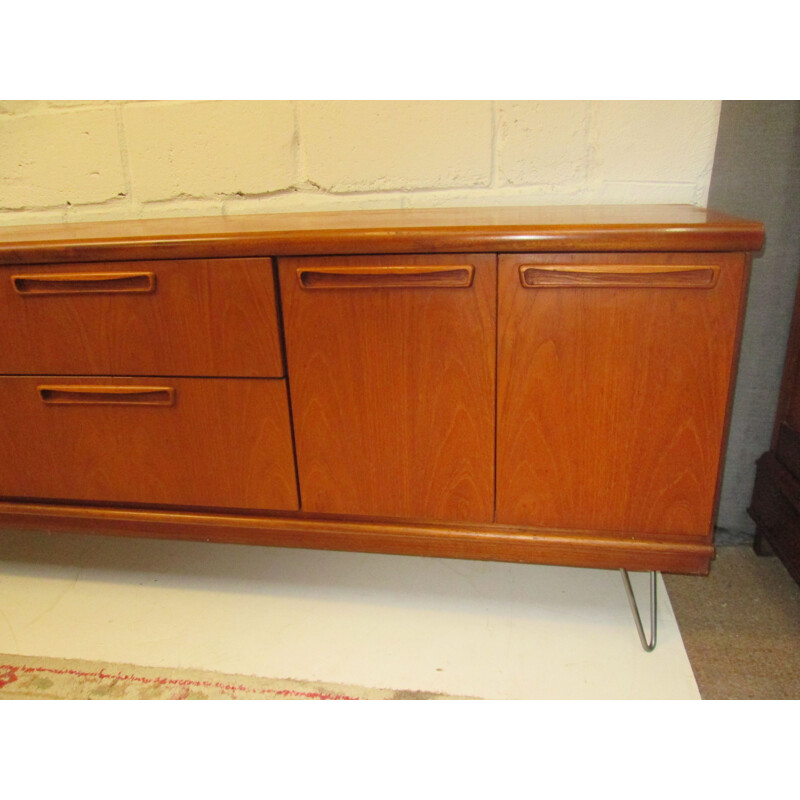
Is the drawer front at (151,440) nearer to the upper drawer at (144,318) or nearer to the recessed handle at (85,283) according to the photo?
the upper drawer at (144,318)

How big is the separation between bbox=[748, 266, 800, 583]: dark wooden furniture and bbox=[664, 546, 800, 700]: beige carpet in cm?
6

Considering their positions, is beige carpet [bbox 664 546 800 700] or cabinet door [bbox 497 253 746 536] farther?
beige carpet [bbox 664 546 800 700]

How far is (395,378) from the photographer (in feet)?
3.04

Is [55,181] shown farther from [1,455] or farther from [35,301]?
[1,455]

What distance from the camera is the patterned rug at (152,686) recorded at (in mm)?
967

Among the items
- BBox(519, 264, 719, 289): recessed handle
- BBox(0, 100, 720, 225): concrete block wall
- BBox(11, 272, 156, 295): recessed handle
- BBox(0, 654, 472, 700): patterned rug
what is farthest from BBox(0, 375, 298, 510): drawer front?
BBox(0, 100, 720, 225): concrete block wall

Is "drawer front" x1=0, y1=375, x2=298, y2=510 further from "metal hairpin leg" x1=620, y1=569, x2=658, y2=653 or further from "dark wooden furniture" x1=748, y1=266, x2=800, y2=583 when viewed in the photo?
"dark wooden furniture" x1=748, y1=266, x2=800, y2=583

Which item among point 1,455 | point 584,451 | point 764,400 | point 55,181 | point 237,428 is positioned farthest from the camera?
point 55,181

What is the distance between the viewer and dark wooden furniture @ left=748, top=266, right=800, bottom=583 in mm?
1131

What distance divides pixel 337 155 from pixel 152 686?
1.07m

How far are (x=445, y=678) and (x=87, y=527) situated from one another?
0.70 metres

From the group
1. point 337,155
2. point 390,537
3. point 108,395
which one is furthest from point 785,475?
point 108,395
